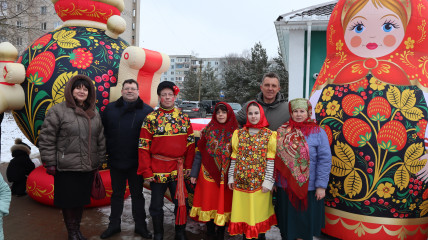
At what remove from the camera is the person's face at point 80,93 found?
10.9 feet

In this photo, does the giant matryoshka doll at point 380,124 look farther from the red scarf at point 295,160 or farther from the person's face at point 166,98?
the person's face at point 166,98

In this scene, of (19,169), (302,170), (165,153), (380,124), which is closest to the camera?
(302,170)

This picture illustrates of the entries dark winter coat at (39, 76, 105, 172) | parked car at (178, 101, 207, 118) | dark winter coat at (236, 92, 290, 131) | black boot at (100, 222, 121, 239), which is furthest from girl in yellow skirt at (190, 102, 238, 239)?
parked car at (178, 101, 207, 118)

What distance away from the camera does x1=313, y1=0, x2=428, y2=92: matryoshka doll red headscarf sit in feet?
10.7

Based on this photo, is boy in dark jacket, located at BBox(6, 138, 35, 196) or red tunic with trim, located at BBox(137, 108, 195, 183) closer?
red tunic with trim, located at BBox(137, 108, 195, 183)

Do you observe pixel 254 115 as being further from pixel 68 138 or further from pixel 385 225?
pixel 68 138

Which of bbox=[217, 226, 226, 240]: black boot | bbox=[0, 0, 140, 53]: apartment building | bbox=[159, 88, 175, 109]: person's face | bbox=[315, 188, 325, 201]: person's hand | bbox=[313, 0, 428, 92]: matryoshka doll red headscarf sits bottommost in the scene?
bbox=[217, 226, 226, 240]: black boot

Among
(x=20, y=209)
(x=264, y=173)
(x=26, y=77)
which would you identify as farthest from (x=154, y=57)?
(x=20, y=209)

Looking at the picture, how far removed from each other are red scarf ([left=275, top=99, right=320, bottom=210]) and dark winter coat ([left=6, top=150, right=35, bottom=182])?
160 inches

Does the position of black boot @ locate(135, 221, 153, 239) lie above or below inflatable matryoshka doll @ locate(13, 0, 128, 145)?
below

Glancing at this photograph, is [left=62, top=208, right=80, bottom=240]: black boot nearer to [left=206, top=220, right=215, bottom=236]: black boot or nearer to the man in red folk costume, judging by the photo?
the man in red folk costume

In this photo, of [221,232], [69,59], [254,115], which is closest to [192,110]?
[69,59]

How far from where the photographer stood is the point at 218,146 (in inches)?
130

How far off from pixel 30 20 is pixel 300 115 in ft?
60.1
